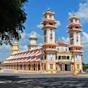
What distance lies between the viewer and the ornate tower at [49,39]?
86.3m

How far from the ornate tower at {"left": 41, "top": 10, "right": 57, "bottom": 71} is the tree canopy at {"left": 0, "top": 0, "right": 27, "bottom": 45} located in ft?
203

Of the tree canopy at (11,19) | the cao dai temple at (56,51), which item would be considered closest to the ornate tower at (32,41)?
the cao dai temple at (56,51)

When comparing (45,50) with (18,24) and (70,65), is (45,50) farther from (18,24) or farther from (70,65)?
(18,24)

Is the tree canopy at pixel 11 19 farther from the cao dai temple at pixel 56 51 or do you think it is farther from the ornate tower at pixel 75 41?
the ornate tower at pixel 75 41

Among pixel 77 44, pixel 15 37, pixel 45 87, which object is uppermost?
pixel 77 44

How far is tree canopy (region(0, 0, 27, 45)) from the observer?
20.1 meters

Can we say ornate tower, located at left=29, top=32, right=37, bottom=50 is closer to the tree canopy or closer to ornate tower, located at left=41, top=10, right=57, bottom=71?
ornate tower, located at left=41, top=10, right=57, bottom=71

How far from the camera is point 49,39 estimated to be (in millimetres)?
87875

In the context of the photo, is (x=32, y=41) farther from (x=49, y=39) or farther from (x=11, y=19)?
(x=11, y=19)

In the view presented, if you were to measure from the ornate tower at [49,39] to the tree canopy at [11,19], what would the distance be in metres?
61.8

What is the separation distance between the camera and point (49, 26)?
284 ft

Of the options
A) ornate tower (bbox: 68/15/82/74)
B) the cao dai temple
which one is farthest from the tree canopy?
ornate tower (bbox: 68/15/82/74)

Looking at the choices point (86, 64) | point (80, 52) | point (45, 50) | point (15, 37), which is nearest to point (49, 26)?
point (45, 50)

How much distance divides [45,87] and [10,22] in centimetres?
512
